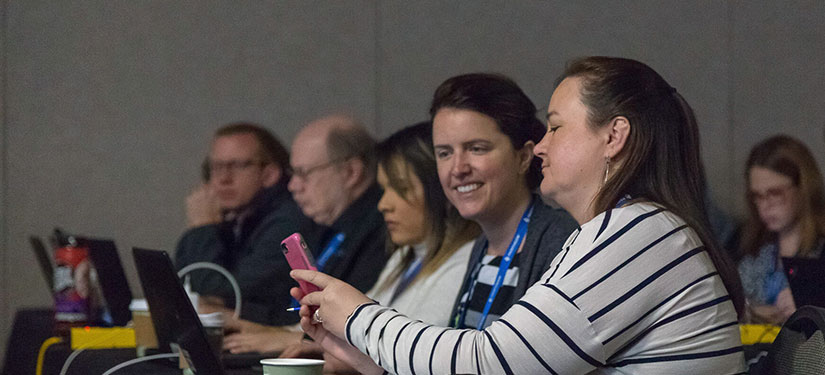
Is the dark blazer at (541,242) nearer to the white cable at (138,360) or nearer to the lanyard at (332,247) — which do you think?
the white cable at (138,360)

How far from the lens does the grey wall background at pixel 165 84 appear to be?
16.3 ft

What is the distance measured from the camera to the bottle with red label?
2770mm

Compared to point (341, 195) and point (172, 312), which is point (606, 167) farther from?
point (341, 195)

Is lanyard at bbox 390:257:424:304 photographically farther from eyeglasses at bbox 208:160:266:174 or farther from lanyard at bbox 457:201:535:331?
eyeglasses at bbox 208:160:266:174

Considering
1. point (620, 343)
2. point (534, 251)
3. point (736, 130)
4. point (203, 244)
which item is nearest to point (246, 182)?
point (203, 244)

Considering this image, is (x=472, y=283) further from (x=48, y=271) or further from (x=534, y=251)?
(x=48, y=271)

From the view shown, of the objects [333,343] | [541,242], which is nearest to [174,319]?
[333,343]

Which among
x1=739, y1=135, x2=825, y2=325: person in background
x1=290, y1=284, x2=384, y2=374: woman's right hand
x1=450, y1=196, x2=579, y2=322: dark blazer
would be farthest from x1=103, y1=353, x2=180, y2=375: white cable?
x1=739, y1=135, x2=825, y2=325: person in background

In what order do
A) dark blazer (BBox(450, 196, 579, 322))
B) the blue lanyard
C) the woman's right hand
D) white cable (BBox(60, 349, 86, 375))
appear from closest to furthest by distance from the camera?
the blue lanyard
the woman's right hand
dark blazer (BBox(450, 196, 579, 322))
white cable (BBox(60, 349, 86, 375))

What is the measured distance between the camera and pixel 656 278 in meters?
1.17

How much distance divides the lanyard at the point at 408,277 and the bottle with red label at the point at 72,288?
0.98 m

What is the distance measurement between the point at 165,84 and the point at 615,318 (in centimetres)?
446

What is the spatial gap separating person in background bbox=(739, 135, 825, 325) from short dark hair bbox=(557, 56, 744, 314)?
7.40 ft

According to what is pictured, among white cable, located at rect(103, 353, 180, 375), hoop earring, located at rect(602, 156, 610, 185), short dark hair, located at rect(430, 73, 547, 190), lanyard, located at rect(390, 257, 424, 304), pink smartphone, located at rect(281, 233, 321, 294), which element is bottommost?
white cable, located at rect(103, 353, 180, 375)
